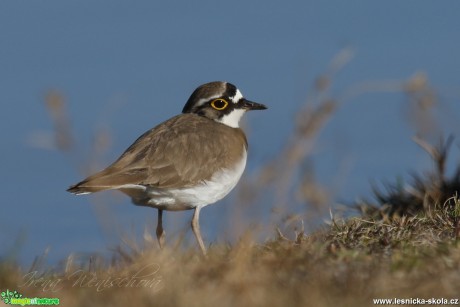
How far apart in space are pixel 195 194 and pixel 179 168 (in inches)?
10.3

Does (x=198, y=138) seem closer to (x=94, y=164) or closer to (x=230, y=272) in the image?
(x=94, y=164)

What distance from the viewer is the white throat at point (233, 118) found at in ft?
31.9

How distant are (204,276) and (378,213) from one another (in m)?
3.81

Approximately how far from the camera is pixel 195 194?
28.3ft

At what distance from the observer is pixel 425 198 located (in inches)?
368

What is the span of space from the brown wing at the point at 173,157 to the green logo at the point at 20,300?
1.97 m

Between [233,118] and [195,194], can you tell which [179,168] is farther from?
[233,118]

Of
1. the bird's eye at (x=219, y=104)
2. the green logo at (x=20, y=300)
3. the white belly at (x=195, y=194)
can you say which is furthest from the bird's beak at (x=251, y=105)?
the green logo at (x=20, y=300)

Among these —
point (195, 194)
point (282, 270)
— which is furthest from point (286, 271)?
point (195, 194)

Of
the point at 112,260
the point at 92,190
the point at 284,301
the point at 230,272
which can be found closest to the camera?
the point at 284,301

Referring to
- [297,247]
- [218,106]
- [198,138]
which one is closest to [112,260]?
[297,247]

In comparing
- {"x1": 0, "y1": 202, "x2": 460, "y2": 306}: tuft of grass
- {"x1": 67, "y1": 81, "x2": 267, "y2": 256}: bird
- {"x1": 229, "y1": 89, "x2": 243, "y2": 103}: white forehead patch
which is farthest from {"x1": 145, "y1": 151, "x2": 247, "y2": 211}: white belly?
{"x1": 0, "y1": 202, "x2": 460, "y2": 306}: tuft of grass

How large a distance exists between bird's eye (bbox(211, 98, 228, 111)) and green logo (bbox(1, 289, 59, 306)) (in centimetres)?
381

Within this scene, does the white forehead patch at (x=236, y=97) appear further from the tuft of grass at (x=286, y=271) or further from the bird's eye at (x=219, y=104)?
the tuft of grass at (x=286, y=271)
